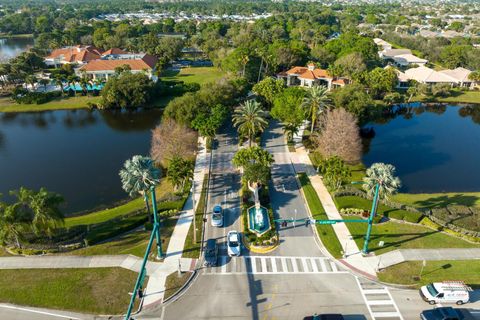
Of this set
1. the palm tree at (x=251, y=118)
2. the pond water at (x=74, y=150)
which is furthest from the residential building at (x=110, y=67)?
the palm tree at (x=251, y=118)

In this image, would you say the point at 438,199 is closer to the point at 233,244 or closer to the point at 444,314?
the point at 444,314

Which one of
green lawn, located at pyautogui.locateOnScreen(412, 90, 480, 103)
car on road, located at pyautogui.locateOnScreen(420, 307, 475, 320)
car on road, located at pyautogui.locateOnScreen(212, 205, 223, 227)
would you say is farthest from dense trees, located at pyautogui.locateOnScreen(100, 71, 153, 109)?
car on road, located at pyautogui.locateOnScreen(420, 307, 475, 320)

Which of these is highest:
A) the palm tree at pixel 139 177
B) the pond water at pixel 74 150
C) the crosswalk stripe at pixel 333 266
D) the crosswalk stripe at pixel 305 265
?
the palm tree at pixel 139 177

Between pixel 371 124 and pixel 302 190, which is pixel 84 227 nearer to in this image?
pixel 302 190

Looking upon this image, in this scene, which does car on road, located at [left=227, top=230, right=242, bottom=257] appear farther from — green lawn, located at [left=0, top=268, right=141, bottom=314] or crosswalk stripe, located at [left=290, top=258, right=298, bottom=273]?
green lawn, located at [left=0, top=268, right=141, bottom=314]

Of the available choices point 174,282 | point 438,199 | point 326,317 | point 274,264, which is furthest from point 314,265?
point 438,199

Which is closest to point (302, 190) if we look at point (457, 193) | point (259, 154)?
point (259, 154)

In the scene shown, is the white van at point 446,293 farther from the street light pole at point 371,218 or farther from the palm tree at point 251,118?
the palm tree at point 251,118
